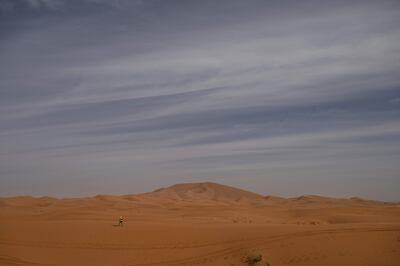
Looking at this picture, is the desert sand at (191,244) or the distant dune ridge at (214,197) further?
the distant dune ridge at (214,197)

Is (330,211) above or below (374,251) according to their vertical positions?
above

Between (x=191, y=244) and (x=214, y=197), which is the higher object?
(x=214, y=197)

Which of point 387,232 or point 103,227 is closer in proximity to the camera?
point 387,232

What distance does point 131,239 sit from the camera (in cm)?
2130

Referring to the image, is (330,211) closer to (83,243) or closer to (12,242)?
(83,243)

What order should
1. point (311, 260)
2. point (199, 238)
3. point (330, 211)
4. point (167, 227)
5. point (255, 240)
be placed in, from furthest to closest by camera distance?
point (330, 211)
point (167, 227)
point (199, 238)
point (255, 240)
point (311, 260)

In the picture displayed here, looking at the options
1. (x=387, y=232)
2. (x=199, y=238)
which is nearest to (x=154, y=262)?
(x=199, y=238)

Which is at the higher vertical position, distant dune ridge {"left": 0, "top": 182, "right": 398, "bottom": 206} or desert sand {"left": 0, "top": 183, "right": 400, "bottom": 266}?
distant dune ridge {"left": 0, "top": 182, "right": 398, "bottom": 206}

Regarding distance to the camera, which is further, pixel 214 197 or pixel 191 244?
pixel 214 197

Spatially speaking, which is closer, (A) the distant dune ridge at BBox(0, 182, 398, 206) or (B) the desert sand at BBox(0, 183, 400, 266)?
(B) the desert sand at BBox(0, 183, 400, 266)

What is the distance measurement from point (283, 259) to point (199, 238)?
4.57 m

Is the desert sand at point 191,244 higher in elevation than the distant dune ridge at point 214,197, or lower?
lower

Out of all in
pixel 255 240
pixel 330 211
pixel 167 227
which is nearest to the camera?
pixel 255 240

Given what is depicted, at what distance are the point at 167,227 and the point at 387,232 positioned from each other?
35.2 ft
